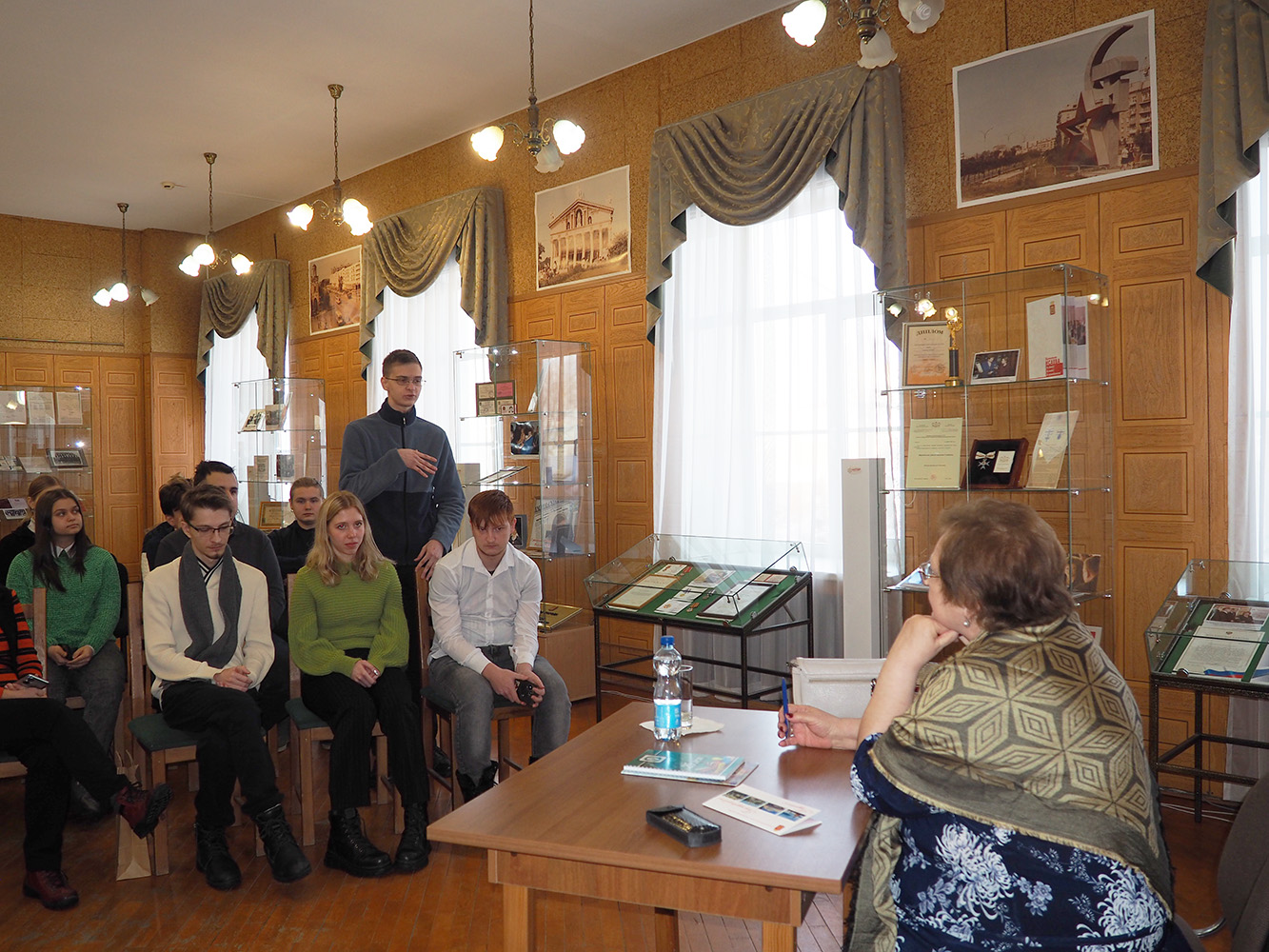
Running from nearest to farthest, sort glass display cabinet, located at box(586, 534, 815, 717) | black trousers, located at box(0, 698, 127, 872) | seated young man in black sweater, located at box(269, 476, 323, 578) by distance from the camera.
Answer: black trousers, located at box(0, 698, 127, 872) < glass display cabinet, located at box(586, 534, 815, 717) < seated young man in black sweater, located at box(269, 476, 323, 578)

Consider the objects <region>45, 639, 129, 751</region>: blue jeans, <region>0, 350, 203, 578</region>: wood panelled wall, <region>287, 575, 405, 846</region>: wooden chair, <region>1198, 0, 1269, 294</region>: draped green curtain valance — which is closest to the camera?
<region>287, 575, 405, 846</region>: wooden chair

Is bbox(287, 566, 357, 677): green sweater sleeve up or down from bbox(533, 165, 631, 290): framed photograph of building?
down

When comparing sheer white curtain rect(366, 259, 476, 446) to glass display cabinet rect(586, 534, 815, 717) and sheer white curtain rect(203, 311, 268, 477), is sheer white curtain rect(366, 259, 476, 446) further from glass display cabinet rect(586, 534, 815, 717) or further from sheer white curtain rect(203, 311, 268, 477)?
glass display cabinet rect(586, 534, 815, 717)

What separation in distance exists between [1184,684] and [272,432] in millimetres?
7468

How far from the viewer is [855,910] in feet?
5.73

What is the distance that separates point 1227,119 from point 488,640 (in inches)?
140

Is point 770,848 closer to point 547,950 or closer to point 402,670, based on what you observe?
point 547,950

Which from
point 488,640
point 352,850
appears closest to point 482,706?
→ point 488,640

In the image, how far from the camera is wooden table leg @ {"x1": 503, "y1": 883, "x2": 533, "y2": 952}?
6.02ft

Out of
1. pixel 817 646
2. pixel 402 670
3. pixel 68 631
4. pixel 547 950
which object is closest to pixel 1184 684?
pixel 817 646

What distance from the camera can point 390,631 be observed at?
374cm

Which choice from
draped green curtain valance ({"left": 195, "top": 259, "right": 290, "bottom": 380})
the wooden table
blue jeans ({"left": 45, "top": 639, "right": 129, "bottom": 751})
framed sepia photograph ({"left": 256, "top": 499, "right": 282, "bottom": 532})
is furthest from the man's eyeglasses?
draped green curtain valance ({"left": 195, "top": 259, "right": 290, "bottom": 380})

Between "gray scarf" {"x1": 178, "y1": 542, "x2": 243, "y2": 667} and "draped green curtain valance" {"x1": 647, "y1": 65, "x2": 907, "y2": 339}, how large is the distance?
9.87 feet

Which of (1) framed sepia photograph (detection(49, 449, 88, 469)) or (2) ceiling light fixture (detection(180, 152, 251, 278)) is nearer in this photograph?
(2) ceiling light fixture (detection(180, 152, 251, 278))
